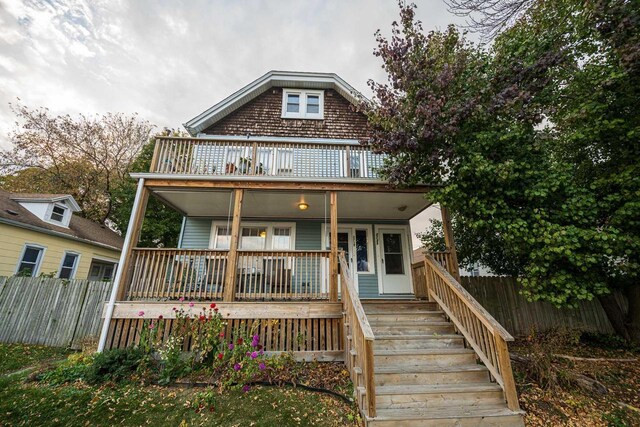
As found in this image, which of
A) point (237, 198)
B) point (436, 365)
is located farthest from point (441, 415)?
point (237, 198)

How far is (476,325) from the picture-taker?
3.93m

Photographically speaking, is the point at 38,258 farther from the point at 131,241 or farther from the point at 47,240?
the point at 131,241

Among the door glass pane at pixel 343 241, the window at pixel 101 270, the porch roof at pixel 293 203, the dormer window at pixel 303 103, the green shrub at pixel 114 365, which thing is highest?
the dormer window at pixel 303 103

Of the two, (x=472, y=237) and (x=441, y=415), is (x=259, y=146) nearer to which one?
(x=441, y=415)

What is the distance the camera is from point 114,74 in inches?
489

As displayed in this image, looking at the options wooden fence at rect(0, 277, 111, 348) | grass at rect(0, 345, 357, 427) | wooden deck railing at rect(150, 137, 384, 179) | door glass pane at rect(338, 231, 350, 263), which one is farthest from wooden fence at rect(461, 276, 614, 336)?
wooden fence at rect(0, 277, 111, 348)

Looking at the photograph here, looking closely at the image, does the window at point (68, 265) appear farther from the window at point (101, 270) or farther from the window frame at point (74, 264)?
the window at point (101, 270)

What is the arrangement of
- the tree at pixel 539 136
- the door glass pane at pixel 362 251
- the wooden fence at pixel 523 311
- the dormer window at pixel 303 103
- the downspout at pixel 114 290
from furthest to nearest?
the dormer window at pixel 303 103 < the door glass pane at pixel 362 251 < the wooden fence at pixel 523 311 < the downspout at pixel 114 290 < the tree at pixel 539 136

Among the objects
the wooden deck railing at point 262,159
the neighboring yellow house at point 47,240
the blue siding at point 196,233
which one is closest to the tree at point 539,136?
the wooden deck railing at point 262,159

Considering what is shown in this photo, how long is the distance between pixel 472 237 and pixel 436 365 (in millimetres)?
6461

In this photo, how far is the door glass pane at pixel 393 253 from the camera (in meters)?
7.96

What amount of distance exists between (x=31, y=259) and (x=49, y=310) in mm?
4163

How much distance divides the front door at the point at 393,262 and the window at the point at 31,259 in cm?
1219

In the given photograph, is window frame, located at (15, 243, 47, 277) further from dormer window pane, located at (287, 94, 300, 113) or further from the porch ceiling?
dormer window pane, located at (287, 94, 300, 113)
